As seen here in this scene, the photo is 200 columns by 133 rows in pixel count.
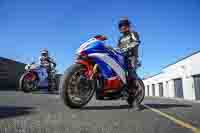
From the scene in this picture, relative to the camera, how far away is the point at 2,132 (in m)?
2.53

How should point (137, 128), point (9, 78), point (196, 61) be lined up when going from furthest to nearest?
point (196, 61), point (9, 78), point (137, 128)

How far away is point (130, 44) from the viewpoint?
19.3 feet

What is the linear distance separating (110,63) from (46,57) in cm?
959

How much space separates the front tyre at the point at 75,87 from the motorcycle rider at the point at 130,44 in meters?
1.00

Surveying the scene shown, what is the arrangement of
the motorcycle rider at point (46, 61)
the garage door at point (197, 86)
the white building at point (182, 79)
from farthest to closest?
the white building at point (182, 79)
the garage door at point (197, 86)
the motorcycle rider at point (46, 61)

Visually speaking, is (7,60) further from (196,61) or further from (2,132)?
(2,132)

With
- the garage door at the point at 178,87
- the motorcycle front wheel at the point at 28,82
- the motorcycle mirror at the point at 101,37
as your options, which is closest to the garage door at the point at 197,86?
the garage door at the point at 178,87

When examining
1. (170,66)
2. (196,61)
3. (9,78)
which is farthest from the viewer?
(170,66)

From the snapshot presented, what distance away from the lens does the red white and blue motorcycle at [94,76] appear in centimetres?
484

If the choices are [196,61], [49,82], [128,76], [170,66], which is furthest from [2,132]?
[170,66]

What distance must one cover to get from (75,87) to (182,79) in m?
45.5

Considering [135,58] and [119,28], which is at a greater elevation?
[119,28]

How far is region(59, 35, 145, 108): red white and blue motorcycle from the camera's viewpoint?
4.84 m

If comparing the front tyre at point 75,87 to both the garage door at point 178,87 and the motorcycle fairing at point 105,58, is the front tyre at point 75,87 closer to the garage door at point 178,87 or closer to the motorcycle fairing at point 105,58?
the motorcycle fairing at point 105,58
